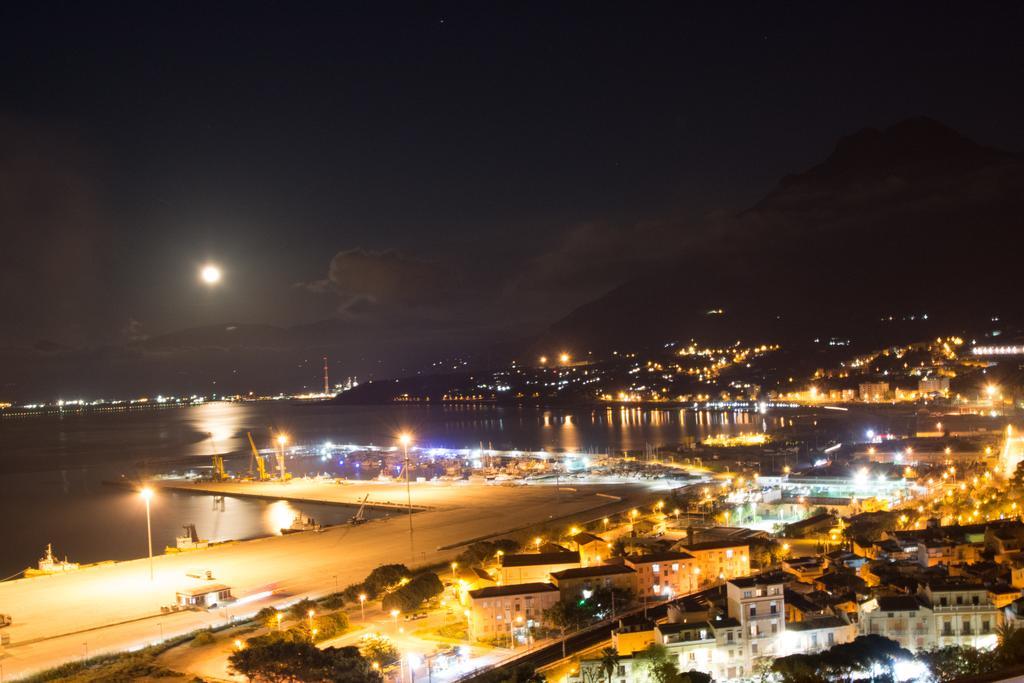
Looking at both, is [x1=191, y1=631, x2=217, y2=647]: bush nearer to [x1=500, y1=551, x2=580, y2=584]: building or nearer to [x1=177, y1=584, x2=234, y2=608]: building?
[x1=177, y1=584, x2=234, y2=608]: building

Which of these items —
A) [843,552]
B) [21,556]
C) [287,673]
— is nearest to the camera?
[287,673]

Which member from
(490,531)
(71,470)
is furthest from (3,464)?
(490,531)

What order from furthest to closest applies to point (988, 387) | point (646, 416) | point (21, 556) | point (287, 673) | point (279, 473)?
point (646, 416)
point (988, 387)
point (279, 473)
point (21, 556)
point (287, 673)

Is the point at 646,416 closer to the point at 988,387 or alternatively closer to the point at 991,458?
the point at 988,387

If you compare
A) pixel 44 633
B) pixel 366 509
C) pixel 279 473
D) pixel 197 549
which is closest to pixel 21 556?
pixel 197 549

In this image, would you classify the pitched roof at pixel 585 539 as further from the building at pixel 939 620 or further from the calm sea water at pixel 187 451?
the calm sea water at pixel 187 451

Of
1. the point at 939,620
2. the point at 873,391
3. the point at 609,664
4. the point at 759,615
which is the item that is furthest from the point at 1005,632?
the point at 873,391

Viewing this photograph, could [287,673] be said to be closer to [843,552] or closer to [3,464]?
[843,552]

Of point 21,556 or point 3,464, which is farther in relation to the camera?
point 3,464
